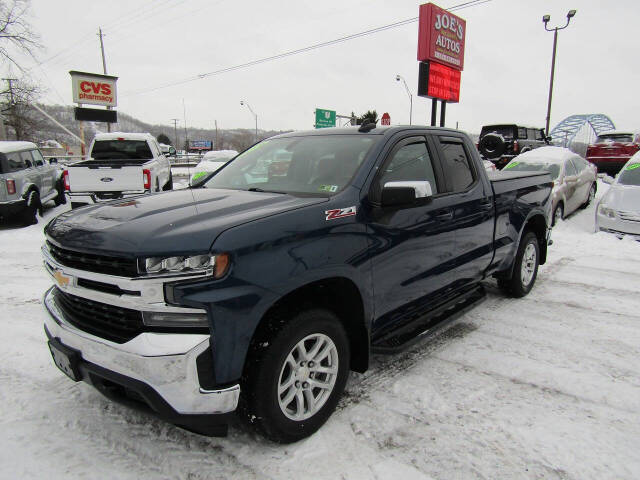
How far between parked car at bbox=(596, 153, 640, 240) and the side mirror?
7.00 metres

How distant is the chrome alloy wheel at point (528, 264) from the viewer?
5.15 metres

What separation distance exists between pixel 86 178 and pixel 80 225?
7.62 m

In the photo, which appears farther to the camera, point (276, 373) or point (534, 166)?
point (534, 166)

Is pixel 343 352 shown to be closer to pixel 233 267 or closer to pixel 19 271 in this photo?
pixel 233 267

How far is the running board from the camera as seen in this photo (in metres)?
3.09

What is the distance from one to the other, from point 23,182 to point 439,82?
14025 mm

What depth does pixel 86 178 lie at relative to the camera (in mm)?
9070

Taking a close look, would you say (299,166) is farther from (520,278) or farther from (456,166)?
(520,278)

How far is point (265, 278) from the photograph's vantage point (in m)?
2.19

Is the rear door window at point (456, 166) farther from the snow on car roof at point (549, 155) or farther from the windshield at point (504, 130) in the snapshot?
the windshield at point (504, 130)

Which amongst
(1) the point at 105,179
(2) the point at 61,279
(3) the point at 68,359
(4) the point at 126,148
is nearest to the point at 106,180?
(1) the point at 105,179

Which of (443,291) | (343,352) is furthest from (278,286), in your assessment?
(443,291)

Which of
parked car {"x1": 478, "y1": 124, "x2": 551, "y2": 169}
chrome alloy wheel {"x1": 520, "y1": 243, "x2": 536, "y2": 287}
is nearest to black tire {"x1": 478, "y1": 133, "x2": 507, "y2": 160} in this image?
parked car {"x1": 478, "y1": 124, "x2": 551, "y2": 169}

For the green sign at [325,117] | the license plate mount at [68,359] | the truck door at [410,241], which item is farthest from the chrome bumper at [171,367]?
the green sign at [325,117]
